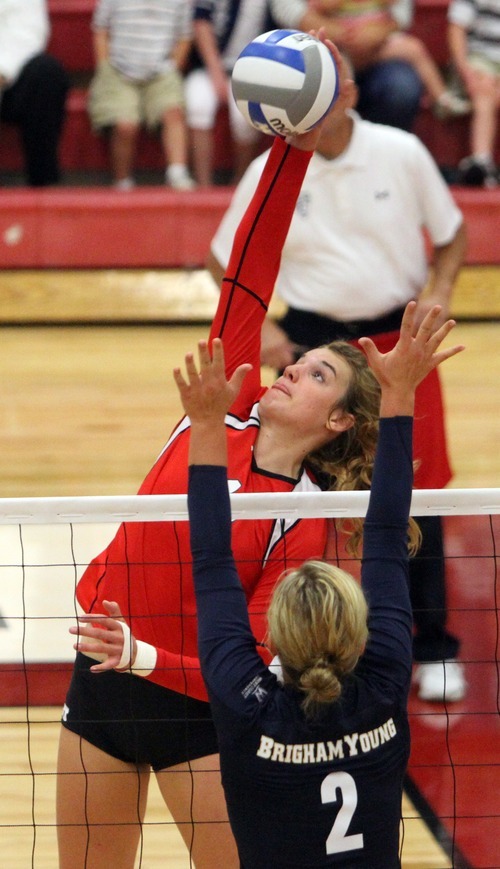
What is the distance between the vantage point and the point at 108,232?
27.8ft

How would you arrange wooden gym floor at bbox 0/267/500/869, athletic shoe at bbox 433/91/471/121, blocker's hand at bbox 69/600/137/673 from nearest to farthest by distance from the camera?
blocker's hand at bbox 69/600/137/673 < wooden gym floor at bbox 0/267/500/869 < athletic shoe at bbox 433/91/471/121

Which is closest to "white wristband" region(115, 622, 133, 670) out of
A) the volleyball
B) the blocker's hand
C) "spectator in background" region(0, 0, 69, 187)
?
the blocker's hand

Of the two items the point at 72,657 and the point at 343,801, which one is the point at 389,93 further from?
the point at 343,801

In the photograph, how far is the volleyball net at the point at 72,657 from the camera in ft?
8.56

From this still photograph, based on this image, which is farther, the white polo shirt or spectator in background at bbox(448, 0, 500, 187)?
spectator in background at bbox(448, 0, 500, 187)

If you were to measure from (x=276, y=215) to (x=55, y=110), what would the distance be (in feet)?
19.9

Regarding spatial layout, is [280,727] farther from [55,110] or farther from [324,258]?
[55,110]

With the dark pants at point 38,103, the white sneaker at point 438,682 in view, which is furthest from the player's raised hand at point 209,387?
the dark pants at point 38,103

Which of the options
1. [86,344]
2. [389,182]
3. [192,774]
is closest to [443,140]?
[86,344]

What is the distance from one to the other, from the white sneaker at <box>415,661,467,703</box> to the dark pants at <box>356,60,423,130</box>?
4817mm

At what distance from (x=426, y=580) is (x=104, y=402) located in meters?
3.12

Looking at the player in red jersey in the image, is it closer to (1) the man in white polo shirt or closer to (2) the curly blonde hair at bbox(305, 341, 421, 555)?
(2) the curly blonde hair at bbox(305, 341, 421, 555)

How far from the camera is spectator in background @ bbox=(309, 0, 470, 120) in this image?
7.92m

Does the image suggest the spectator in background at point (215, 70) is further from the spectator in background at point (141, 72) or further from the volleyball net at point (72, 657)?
the volleyball net at point (72, 657)
